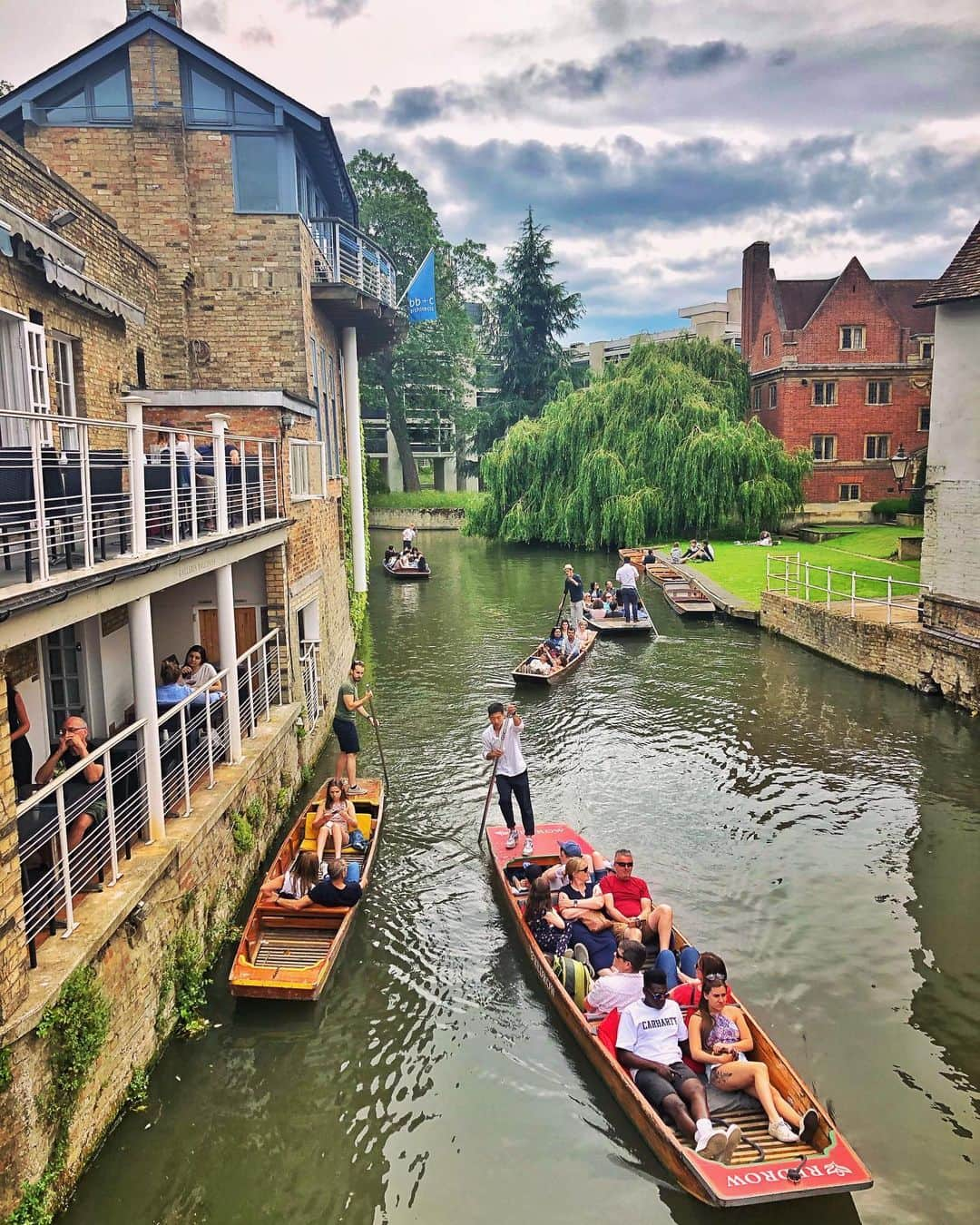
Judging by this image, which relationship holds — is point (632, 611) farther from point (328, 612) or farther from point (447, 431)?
point (447, 431)

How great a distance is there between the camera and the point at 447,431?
62.1 m

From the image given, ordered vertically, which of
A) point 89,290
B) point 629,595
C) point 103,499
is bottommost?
point 629,595

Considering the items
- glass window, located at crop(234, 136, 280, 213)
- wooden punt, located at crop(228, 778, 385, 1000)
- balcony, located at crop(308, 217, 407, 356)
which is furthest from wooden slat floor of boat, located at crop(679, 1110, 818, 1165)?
balcony, located at crop(308, 217, 407, 356)

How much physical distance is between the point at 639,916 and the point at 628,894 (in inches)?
14.5

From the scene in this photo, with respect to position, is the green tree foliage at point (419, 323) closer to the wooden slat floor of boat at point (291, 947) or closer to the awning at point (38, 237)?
the awning at point (38, 237)

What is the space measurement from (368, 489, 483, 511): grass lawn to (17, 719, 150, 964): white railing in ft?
153

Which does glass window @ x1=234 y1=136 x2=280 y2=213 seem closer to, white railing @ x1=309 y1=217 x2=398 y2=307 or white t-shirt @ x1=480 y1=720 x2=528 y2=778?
white railing @ x1=309 y1=217 x2=398 y2=307

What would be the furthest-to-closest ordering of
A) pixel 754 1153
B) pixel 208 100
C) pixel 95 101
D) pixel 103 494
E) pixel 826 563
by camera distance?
pixel 826 563 → pixel 208 100 → pixel 95 101 → pixel 103 494 → pixel 754 1153

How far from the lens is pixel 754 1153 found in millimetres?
6070

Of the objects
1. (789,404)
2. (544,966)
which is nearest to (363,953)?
(544,966)

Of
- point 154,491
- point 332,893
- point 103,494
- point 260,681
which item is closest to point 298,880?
point 332,893

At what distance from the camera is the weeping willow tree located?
122 ft

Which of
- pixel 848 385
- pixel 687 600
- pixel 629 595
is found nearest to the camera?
pixel 629 595

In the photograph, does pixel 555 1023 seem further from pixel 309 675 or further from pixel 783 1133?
pixel 309 675
